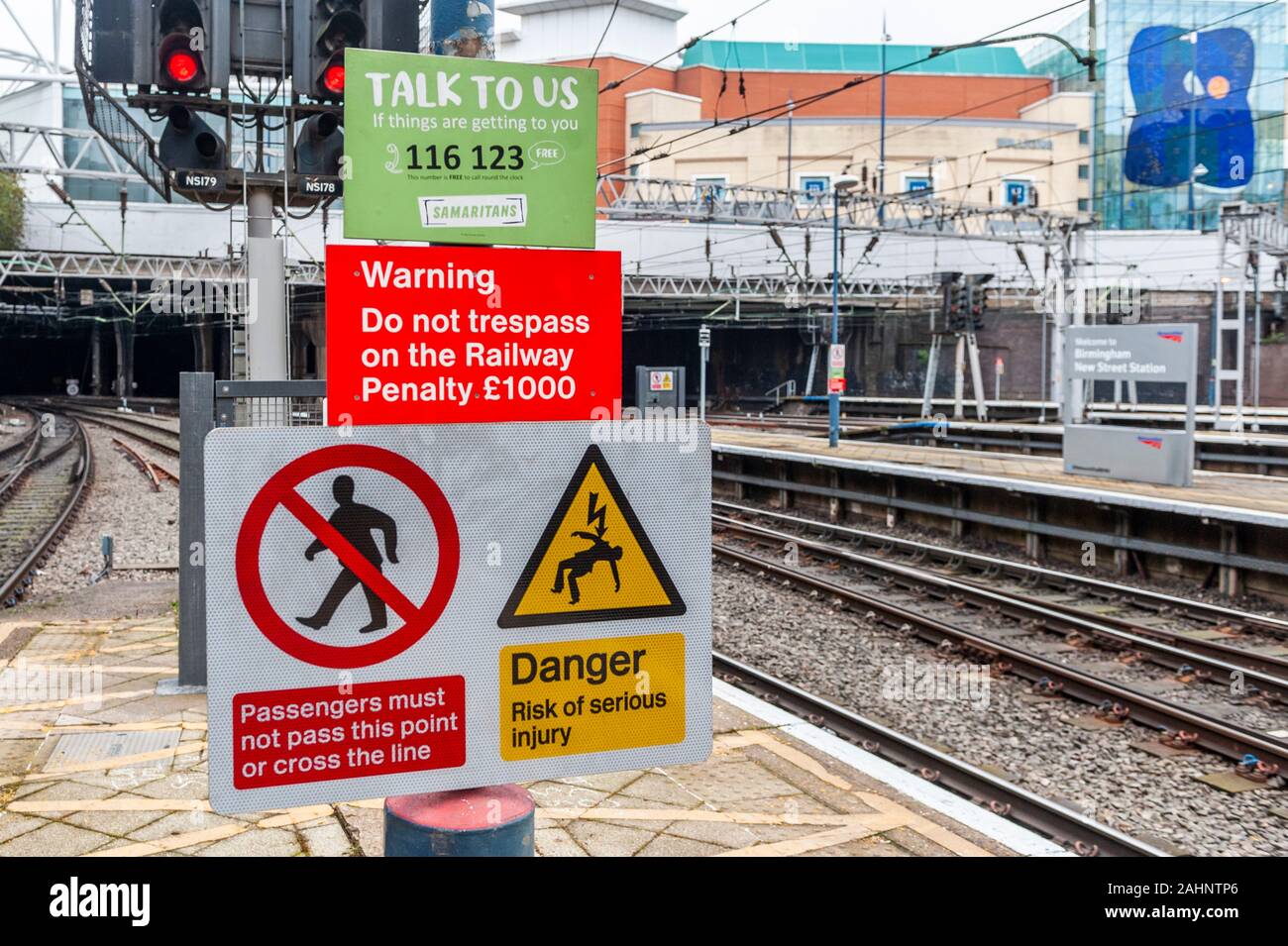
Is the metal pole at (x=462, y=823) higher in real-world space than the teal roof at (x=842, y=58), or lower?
lower

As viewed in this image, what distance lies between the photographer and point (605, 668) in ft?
7.75

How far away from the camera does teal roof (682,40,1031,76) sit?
67000mm

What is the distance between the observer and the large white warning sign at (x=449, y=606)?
2.12 metres

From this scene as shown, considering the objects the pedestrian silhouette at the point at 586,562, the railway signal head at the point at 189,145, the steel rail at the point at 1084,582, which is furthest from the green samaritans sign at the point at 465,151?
the steel rail at the point at 1084,582

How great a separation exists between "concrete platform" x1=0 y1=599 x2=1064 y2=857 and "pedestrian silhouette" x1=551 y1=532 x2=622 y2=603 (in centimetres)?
303

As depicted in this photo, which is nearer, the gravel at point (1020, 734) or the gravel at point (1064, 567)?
the gravel at point (1020, 734)

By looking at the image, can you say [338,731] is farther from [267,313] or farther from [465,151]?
[267,313]

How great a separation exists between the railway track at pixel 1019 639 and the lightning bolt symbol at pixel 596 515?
6856mm

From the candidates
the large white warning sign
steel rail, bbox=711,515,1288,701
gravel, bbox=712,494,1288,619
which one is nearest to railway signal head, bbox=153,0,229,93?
the large white warning sign

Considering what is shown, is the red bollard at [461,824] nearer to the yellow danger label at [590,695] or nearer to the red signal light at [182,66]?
the yellow danger label at [590,695]

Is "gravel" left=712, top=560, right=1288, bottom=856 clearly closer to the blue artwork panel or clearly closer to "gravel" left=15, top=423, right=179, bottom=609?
"gravel" left=15, top=423, right=179, bottom=609
